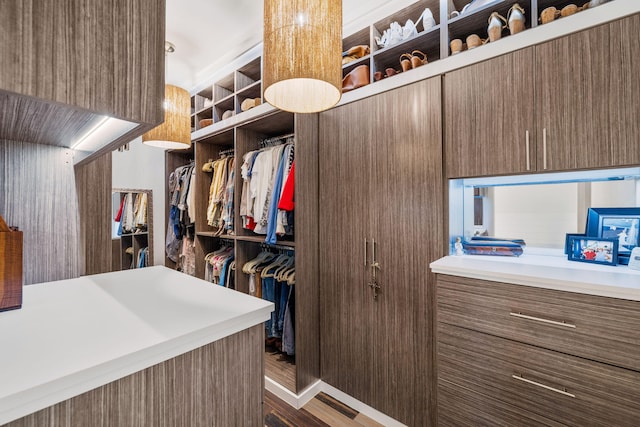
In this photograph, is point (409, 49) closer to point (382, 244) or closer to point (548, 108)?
point (548, 108)

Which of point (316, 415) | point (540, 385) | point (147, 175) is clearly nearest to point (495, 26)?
point (540, 385)

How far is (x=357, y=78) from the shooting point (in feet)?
5.96

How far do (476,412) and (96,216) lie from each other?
6.81ft

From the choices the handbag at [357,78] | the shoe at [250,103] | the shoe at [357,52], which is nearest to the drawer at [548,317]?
the handbag at [357,78]

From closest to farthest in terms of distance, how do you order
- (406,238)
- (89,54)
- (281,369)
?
(89,54)
(406,238)
(281,369)

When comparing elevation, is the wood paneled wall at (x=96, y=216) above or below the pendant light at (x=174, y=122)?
below

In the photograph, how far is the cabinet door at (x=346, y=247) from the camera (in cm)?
177

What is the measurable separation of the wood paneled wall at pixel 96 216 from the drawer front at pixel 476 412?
6.17 ft

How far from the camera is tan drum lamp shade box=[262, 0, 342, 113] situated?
3.52ft

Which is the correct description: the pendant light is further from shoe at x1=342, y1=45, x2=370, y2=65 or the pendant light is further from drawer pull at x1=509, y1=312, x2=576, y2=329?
drawer pull at x1=509, y1=312, x2=576, y2=329

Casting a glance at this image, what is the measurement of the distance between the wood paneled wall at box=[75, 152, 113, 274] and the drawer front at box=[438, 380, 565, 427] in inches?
74.0

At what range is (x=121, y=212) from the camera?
111 inches

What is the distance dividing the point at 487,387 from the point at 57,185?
74.8 inches

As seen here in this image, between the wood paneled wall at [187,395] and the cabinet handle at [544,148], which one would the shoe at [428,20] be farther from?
the wood paneled wall at [187,395]
